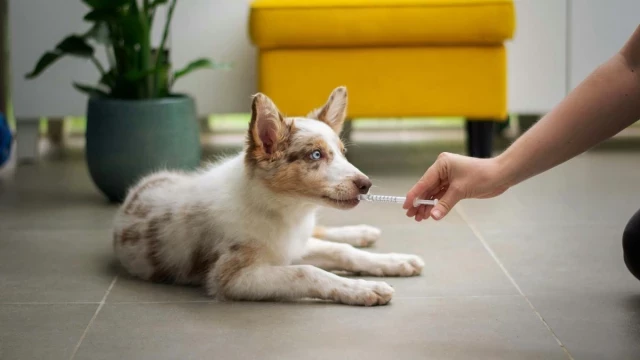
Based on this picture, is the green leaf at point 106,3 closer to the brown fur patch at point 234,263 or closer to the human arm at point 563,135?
the brown fur patch at point 234,263

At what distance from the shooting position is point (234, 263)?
223 cm

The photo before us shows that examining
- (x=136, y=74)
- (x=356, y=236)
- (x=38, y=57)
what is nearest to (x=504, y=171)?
(x=356, y=236)

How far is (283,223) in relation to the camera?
232 centimetres

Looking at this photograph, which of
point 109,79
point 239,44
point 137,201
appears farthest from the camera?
point 239,44

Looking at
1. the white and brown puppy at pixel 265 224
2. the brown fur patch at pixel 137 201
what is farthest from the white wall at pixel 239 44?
the white and brown puppy at pixel 265 224

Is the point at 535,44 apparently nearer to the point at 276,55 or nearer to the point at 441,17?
the point at 441,17

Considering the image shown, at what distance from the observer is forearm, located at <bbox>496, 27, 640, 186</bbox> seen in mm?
1699

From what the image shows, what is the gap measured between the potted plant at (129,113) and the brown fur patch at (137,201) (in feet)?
2.57

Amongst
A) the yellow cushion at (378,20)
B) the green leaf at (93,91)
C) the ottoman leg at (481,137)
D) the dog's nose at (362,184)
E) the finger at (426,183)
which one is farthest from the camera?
the ottoman leg at (481,137)

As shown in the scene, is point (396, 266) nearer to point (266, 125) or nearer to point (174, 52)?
point (266, 125)

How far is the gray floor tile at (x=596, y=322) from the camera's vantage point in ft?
6.08

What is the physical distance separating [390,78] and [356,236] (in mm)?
1345

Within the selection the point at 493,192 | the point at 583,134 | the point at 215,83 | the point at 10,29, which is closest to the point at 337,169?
the point at 493,192

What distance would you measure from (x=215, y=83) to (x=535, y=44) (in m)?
1.65
